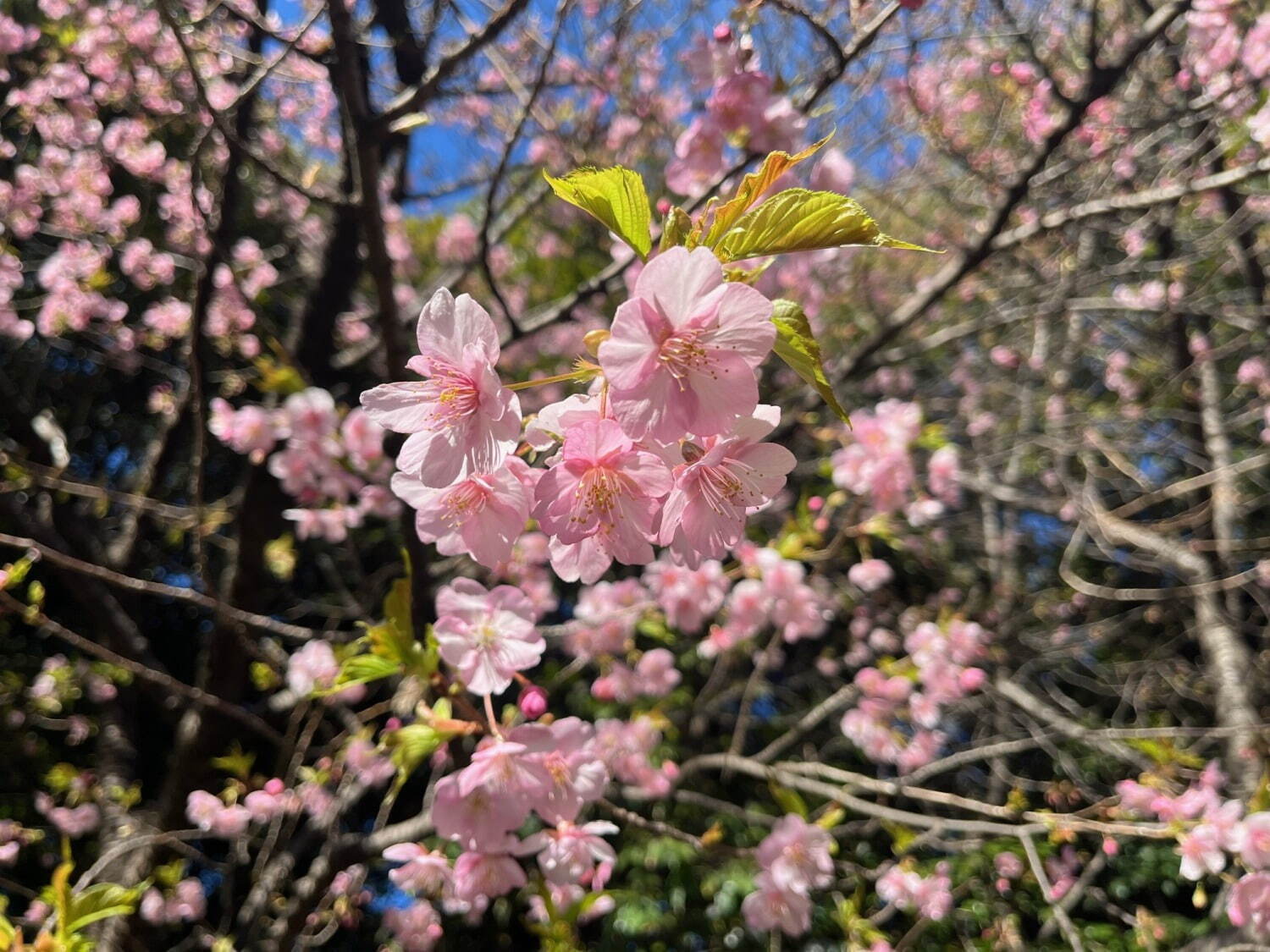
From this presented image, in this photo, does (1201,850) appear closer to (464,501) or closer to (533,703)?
(533,703)

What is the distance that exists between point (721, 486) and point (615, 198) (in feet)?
1.01

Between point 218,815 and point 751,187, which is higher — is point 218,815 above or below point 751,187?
below

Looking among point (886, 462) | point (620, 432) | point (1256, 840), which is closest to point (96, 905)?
point (620, 432)

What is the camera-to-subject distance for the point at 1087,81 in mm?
1977

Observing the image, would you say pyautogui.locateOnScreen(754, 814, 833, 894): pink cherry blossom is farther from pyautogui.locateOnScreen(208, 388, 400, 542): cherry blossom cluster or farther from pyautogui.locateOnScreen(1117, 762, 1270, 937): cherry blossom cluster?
pyautogui.locateOnScreen(208, 388, 400, 542): cherry blossom cluster

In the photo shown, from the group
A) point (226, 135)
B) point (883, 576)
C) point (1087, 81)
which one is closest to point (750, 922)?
point (883, 576)

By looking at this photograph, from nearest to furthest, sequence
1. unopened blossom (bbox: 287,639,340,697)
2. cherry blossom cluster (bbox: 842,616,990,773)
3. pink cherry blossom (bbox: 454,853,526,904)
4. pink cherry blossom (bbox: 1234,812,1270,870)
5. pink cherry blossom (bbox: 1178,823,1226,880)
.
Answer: pink cherry blossom (bbox: 454,853,526,904) < pink cherry blossom (bbox: 1234,812,1270,870) < pink cherry blossom (bbox: 1178,823,1226,880) < unopened blossom (bbox: 287,639,340,697) < cherry blossom cluster (bbox: 842,616,990,773)

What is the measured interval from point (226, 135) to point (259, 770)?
3999 mm

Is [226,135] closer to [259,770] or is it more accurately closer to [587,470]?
[587,470]

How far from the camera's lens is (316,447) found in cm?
229

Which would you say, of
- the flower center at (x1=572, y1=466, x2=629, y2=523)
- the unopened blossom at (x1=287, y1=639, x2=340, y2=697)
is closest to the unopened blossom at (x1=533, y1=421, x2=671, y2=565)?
the flower center at (x1=572, y1=466, x2=629, y2=523)

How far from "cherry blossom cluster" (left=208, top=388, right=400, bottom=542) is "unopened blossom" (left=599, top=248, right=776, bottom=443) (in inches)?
67.7

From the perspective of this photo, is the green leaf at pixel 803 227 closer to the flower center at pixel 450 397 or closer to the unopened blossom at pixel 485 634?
the flower center at pixel 450 397

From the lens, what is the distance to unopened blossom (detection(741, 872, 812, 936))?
177cm
